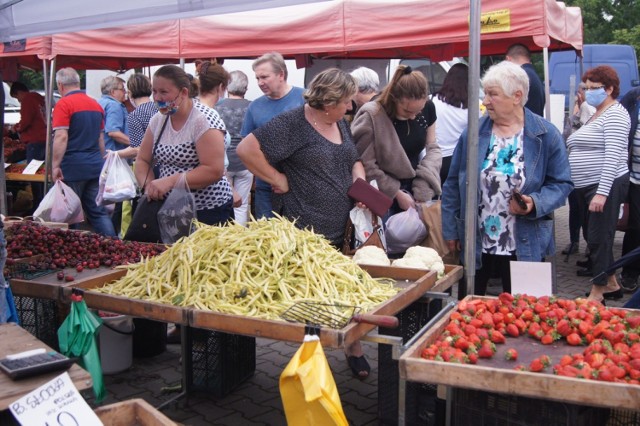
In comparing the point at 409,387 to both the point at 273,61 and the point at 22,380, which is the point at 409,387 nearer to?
the point at 22,380

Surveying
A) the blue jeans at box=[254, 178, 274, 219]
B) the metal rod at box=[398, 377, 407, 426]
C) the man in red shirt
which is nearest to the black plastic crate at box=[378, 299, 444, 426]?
the metal rod at box=[398, 377, 407, 426]

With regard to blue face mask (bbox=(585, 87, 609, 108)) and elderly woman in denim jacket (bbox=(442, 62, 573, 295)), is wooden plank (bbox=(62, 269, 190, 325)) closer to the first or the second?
elderly woman in denim jacket (bbox=(442, 62, 573, 295))

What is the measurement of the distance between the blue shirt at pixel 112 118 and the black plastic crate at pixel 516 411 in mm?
7183

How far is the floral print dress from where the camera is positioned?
3.83 metres

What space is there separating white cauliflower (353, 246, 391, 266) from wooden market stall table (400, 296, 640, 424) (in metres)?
1.09

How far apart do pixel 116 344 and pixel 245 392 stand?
96cm

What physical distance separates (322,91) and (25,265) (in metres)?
1.95

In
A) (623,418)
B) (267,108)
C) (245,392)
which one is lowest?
(245,392)

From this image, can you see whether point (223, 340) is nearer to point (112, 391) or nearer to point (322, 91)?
point (112, 391)

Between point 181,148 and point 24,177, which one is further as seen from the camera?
point 24,177

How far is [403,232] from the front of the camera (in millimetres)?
4543

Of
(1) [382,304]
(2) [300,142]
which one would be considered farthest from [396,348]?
(2) [300,142]

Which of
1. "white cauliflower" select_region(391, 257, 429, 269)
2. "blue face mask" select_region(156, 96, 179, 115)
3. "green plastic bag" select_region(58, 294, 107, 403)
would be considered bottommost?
"green plastic bag" select_region(58, 294, 107, 403)

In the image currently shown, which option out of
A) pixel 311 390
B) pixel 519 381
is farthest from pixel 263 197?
pixel 519 381
